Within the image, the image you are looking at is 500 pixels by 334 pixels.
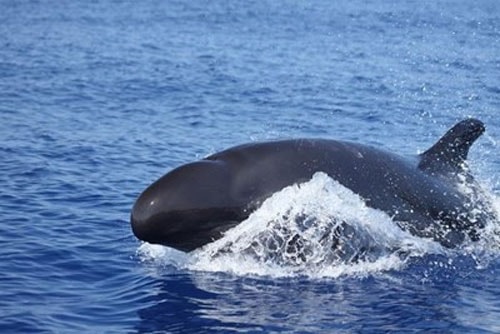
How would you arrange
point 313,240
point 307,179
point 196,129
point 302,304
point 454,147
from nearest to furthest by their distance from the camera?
point 302,304 < point 307,179 < point 313,240 < point 454,147 < point 196,129

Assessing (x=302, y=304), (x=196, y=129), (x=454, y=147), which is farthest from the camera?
(x=196, y=129)

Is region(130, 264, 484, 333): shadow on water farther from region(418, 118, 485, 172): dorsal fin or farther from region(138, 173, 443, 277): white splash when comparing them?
region(418, 118, 485, 172): dorsal fin

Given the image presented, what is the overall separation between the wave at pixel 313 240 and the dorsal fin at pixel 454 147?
154 centimetres

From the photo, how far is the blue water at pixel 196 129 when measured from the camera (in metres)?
14.0

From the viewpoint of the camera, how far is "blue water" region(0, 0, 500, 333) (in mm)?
14000

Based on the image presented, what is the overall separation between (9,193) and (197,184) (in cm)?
781

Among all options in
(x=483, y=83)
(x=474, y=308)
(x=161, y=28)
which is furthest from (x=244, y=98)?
(x=161, y=28)

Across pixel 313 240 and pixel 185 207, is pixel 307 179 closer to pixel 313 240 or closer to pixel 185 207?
pixel 313 240

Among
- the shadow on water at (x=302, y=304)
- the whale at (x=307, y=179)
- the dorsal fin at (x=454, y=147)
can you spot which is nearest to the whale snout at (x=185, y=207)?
the whale at (x=307, y=179)

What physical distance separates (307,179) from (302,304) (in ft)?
6.74

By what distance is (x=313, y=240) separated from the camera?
49.4 ft

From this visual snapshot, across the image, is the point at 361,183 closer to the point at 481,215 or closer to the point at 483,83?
the point at 481,215

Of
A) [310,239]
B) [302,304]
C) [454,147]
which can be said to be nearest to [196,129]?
[454,147]

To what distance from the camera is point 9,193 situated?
20.5 m
